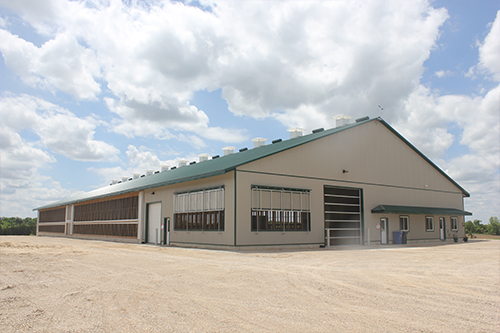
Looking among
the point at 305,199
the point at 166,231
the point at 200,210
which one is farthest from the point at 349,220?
the point at 166,231

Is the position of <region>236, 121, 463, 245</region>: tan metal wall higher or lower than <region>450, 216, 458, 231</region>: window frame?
higher

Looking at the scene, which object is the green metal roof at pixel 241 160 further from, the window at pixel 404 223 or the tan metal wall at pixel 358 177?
the window at pixel 404 223

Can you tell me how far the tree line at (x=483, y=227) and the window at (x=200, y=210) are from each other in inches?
1844

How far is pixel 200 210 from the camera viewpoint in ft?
76.3

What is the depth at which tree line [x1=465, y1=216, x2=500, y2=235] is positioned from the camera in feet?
180

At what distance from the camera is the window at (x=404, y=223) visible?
2949 centimetres

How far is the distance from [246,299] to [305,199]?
16239 mm

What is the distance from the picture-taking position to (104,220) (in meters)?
37.0

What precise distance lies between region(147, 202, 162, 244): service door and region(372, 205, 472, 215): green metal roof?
1517 centimetres

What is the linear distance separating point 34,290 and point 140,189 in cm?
2112

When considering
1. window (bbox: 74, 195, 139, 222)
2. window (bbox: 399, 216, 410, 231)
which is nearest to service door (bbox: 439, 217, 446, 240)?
window (bbox: 399, 216, 410, 231)

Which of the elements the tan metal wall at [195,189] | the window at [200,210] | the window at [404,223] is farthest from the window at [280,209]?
the window at [404,223]

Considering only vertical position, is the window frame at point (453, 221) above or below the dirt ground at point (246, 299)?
above

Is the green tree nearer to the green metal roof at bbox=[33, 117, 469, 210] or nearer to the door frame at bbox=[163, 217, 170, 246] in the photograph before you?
the green metal roof at bbox=[33, 117, 469, 210]
